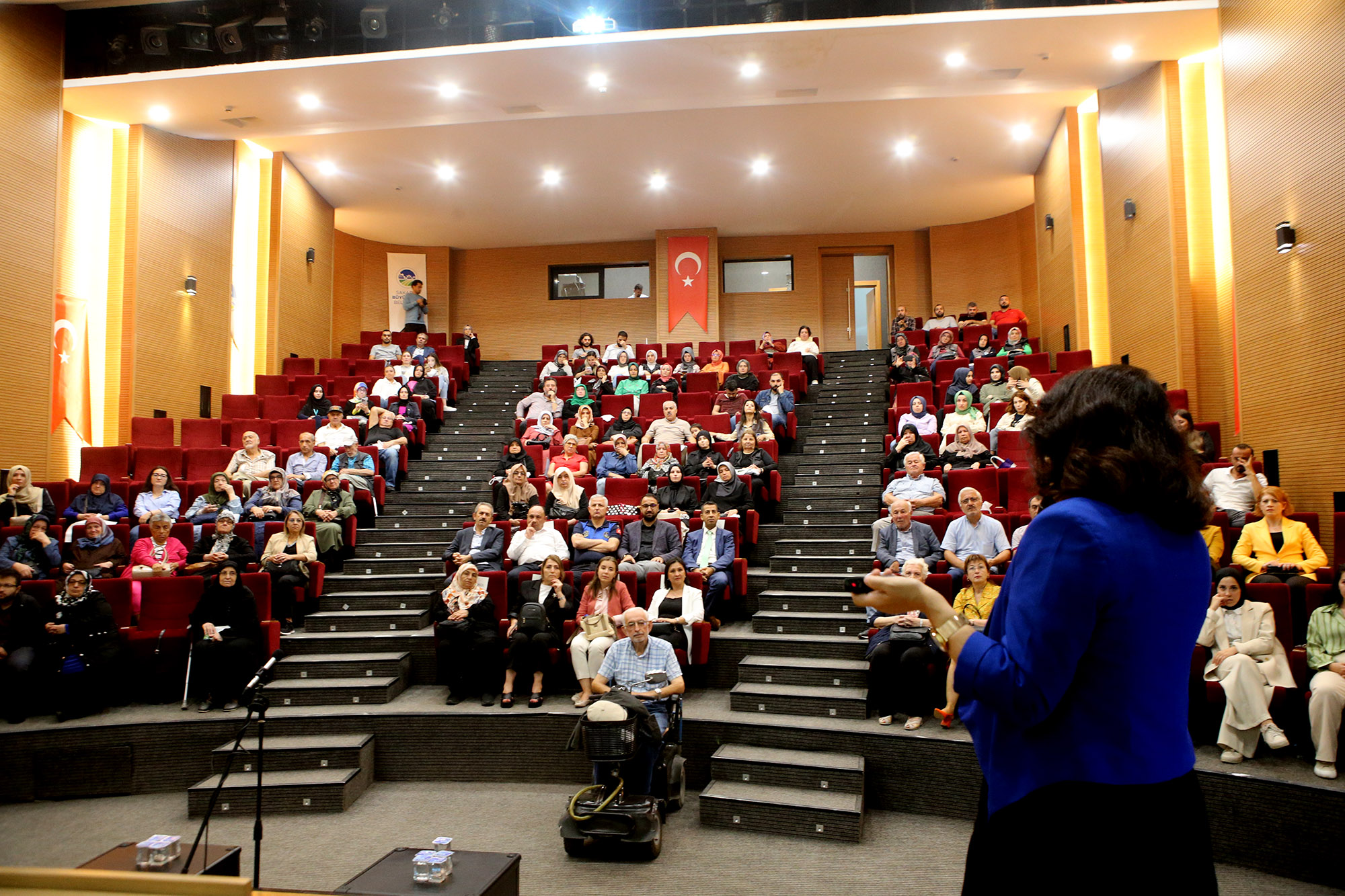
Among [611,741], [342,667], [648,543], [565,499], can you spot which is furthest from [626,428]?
[611,741]

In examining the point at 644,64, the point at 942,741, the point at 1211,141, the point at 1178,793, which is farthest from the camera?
the point at 644,64

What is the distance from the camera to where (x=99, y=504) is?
611cm

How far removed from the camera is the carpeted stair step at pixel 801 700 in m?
4.45

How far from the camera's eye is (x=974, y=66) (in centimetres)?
752

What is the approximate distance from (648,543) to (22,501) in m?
4.14

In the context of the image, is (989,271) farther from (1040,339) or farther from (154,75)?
(154,75)

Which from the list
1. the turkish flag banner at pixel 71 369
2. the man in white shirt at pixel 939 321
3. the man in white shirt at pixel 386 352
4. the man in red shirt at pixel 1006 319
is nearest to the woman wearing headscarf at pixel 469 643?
the turkish flag banner at pixel 71 369

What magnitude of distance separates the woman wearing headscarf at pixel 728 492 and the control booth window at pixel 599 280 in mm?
7166

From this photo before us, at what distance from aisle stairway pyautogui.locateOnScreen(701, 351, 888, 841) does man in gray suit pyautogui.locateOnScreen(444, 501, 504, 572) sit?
155cm

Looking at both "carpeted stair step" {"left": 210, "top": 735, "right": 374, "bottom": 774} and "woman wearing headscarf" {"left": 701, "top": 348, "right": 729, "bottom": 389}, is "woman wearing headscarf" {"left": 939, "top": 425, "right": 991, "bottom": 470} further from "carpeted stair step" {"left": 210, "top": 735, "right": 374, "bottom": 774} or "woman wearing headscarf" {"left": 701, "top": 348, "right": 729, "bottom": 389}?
"carpeted stair step" {"left": 210, "top": 735, "right": 374, "bottom": 774}

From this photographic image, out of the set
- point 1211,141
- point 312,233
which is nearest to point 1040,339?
point 1211,141

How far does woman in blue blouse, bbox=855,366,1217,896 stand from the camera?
0.92m

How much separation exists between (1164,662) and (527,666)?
437 centimetres

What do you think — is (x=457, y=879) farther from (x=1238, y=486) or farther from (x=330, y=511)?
(x=1238, y=486)
